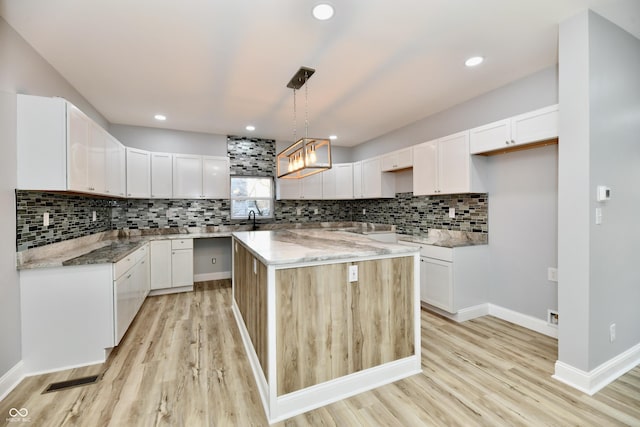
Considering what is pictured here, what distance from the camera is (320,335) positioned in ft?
6.18

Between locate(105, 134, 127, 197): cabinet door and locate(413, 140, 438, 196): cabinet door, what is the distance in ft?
12.7

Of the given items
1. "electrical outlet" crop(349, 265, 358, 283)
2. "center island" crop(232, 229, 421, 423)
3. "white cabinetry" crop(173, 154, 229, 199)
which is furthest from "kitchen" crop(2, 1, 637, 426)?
"electrical outlet" crop(349, 265, 358, 283)

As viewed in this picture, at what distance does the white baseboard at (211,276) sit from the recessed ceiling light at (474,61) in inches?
188

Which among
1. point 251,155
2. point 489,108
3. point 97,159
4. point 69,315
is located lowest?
point 69,315

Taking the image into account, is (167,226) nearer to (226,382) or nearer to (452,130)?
(226,382)

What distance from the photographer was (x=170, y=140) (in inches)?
186

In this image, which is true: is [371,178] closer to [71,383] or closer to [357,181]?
[357,181]

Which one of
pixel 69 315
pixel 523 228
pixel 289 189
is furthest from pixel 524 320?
pixel 69 315

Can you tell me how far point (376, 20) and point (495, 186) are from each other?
234 centimetres

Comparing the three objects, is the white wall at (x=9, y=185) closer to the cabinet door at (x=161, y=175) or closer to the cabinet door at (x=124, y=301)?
the cabinet door at (x=124, y=301)

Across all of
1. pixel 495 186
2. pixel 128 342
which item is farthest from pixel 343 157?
pixel 128 342

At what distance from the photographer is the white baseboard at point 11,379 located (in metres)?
1.91

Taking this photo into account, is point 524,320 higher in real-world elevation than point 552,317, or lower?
lower

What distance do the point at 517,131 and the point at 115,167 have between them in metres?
4.59
